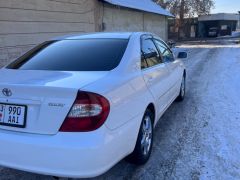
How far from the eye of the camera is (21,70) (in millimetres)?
3414

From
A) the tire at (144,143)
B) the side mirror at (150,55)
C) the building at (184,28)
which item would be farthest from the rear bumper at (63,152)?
the building at (184,28)

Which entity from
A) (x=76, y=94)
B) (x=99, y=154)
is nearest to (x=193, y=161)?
(x=99, y=154)

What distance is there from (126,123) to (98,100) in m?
0.49

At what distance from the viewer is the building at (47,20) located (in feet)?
28.2

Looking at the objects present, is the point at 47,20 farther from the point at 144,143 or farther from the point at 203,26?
the point at 203,26

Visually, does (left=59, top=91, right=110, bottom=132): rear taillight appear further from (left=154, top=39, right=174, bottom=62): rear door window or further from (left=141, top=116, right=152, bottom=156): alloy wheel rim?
(left=154, top=39, right=174, bottom=62): rear door window

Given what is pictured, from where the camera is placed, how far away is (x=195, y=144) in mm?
4191

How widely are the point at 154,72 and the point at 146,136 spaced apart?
0.88m

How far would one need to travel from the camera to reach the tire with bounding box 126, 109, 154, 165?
347 cm

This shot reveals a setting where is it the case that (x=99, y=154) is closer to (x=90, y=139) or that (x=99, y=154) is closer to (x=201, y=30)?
(x=90, y=139)

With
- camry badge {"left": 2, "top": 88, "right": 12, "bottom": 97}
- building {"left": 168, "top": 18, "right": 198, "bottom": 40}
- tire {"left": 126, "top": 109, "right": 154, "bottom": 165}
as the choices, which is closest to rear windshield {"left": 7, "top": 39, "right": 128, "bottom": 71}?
camry badge {"left": 2, "top": 88, "right": 12, "bottom": 97}

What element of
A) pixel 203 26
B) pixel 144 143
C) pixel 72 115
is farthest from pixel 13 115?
pixel 203 26

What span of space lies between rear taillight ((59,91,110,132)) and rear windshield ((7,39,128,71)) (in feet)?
2.32

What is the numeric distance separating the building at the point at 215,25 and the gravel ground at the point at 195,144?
1441 inches
